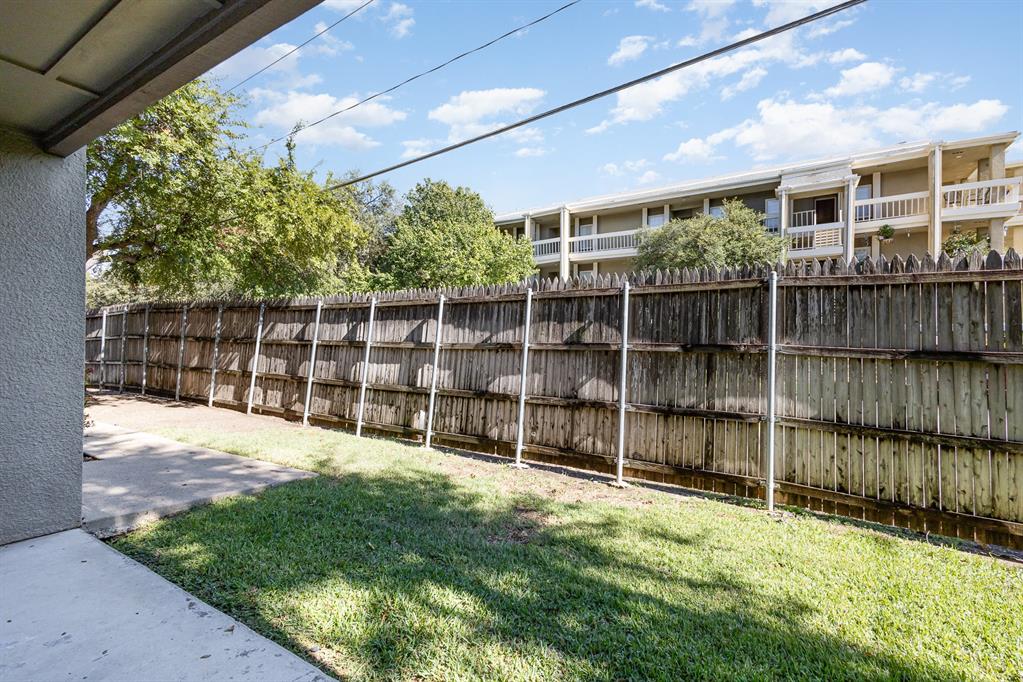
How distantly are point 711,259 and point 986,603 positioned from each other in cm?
1444

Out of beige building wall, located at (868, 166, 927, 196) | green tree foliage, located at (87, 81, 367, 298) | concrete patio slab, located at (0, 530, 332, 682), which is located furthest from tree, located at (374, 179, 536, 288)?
concrete patio slab, located at (0, 530, 332, 682)

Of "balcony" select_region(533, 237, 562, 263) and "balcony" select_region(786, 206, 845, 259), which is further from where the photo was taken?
"balcony" select_region(533, 237, 562, 263)

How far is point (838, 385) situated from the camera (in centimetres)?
427

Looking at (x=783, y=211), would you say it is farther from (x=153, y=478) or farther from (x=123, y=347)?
(x=123, y=347)

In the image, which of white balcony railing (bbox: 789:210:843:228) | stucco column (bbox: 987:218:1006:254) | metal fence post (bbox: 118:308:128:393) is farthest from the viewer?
white balcony railing (bbox: 789:210:843:228)

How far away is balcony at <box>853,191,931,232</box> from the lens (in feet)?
50.4

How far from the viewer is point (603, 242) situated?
852 inches

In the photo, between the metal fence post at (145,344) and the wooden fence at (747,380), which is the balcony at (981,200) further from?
the metal fence post at (145,344)

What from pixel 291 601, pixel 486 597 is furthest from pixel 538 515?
pixel 291 601

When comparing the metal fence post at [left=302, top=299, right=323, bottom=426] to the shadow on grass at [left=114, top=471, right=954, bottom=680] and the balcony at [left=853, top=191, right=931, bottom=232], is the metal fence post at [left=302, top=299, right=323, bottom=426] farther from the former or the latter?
the balcony at [left=853, top=191, right=931, bottom=232]

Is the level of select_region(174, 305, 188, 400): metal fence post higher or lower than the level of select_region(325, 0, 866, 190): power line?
lower

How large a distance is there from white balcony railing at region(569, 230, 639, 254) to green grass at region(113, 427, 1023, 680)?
57.3ft

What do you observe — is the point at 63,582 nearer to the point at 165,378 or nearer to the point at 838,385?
the point at 838,385

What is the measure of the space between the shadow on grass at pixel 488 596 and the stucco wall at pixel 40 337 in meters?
0.58
